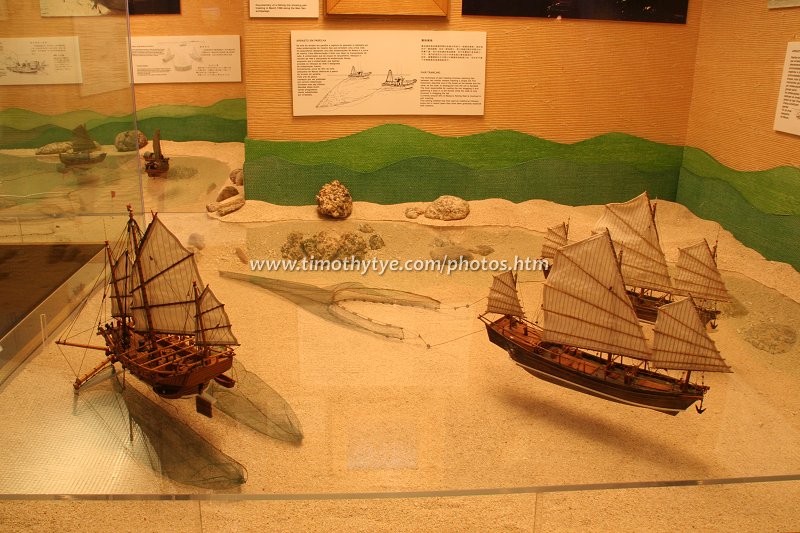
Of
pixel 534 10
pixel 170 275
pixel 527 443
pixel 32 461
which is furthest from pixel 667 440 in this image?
pixel 534 10

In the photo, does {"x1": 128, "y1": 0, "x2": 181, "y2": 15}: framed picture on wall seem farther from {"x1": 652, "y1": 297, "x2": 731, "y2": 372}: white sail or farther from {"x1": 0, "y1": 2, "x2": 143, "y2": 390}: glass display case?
{"x1": 652, "y1": 297, "x2": 731, "y2": 372}: white sail

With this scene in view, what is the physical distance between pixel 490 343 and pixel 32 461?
7.43ft

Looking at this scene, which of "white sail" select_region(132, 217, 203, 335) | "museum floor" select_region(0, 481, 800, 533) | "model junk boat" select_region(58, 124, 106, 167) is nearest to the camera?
"museum floor" select_region(0, 481, 800, 533)

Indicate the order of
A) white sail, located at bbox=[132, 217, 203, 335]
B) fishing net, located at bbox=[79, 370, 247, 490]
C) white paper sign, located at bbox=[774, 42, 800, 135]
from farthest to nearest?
1. white paper sign, located at bbox=[774, 42, 800, 135]
2. white sail, located at bbox=[132, 217, 203, 335]
3. fishing net, located at bbox=[79, 370, 247, 490]

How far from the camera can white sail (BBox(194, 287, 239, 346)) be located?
306 centimetres

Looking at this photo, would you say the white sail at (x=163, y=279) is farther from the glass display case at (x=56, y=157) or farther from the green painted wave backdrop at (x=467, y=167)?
the green painted wave backdrop at (x=467, y=167)

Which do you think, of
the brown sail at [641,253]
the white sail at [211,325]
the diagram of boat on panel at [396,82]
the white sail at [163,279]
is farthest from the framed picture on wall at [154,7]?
the brown sail at [641,253]

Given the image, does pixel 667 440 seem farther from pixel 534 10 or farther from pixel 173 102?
pixel 173 102

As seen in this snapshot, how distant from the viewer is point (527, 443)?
3.03 m

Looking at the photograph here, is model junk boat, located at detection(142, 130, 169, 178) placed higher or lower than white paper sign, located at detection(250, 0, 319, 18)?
lower

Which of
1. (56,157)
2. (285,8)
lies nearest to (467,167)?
(285,8)

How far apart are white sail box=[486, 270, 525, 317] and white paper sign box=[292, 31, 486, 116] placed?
3589 millimetres

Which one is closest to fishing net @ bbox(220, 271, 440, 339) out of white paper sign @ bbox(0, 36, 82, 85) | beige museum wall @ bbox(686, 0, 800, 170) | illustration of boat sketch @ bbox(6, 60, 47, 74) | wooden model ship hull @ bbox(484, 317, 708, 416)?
wooden model ship hull @ bbox(484, 317, 708, 416)

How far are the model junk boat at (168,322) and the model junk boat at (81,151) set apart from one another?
1776mm
